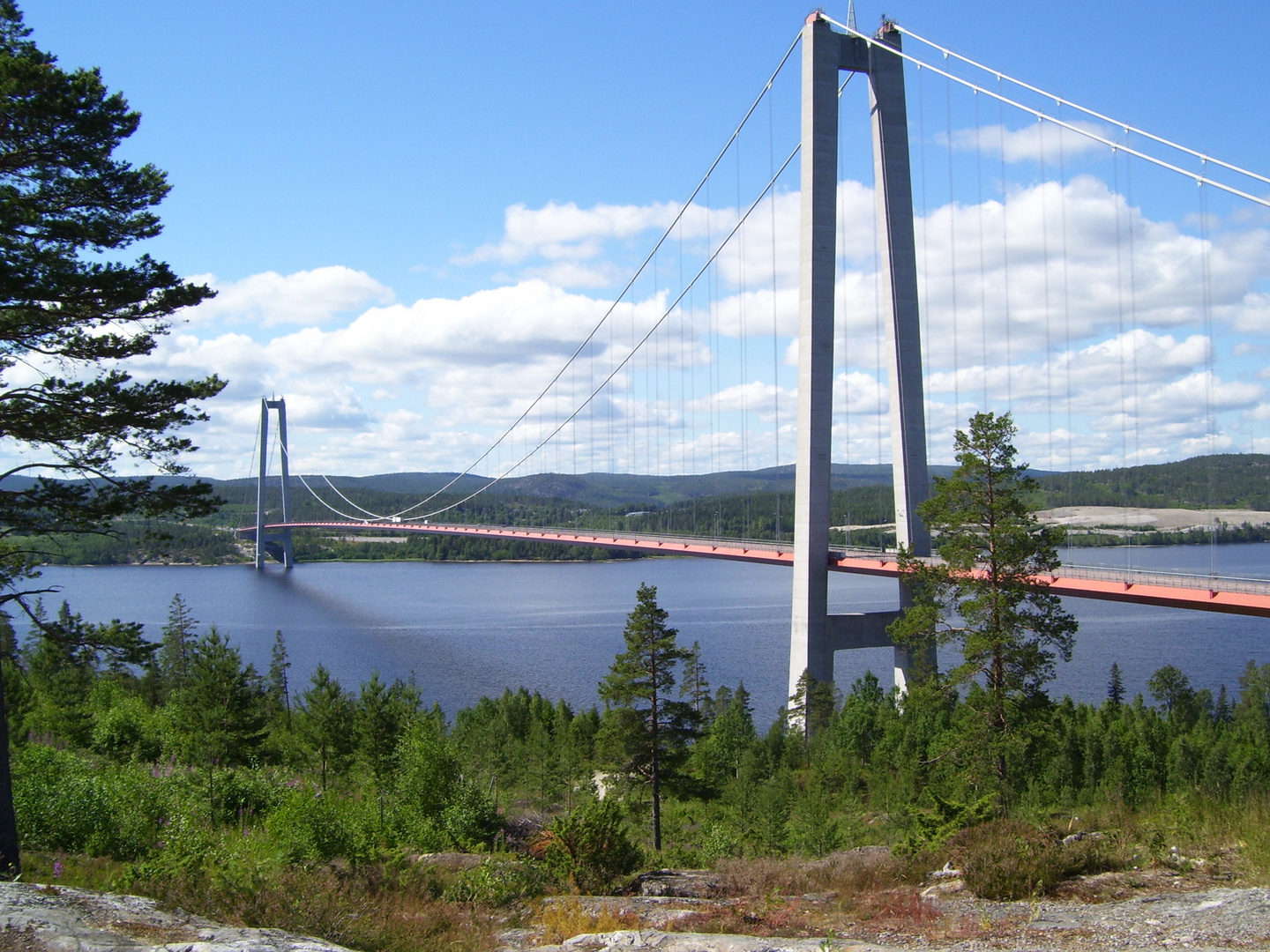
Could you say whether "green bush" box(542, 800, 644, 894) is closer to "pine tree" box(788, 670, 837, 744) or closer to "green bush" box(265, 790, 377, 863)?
"green bush" box(265, 790, 377, 863)

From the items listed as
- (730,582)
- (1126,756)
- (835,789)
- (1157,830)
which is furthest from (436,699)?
(730,582)

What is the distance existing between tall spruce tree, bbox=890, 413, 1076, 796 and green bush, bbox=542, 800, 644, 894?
5.17 metres

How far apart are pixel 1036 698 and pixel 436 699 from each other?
2430 centimetres

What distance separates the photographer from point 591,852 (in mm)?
7789

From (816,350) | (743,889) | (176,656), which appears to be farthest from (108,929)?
(176,656)

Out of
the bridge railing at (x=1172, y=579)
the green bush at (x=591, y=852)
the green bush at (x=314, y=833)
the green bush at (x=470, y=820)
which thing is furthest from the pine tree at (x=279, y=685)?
the green bush at (x=591, y=852)

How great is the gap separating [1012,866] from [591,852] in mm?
3298

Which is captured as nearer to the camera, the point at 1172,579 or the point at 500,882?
the point at 500,882

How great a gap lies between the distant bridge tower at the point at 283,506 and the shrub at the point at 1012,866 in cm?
8704

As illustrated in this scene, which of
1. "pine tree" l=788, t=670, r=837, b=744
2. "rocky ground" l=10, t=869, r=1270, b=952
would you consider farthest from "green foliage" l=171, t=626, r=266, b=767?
"rocky ground" l=10, t=869, r=1270, b=952

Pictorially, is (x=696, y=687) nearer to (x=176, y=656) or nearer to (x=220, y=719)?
(x=220, y=719)

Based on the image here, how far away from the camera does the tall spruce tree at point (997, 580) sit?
11.2m

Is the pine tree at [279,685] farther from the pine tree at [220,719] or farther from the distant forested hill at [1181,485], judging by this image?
the distant forested hill at [1181,485]

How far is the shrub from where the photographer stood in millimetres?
6215
